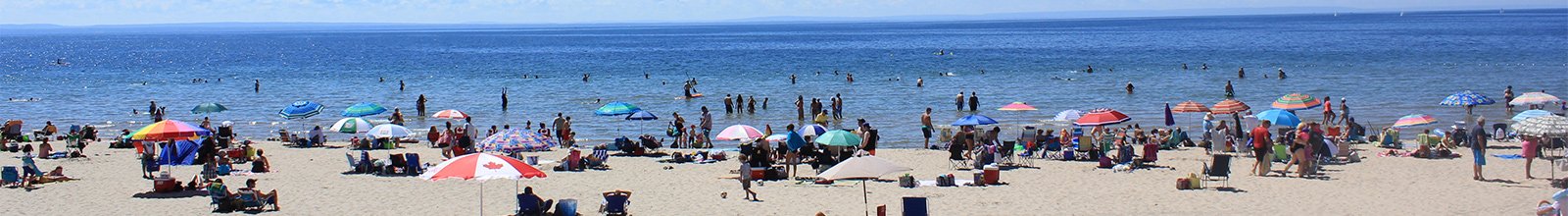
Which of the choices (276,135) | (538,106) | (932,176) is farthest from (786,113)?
(932,176)

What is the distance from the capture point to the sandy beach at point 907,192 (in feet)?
52.8

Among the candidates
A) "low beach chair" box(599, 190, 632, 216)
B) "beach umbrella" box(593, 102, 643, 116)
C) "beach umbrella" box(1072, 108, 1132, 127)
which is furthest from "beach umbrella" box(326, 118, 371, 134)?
"beach umbrella" box(1072, 108, 1132, 127)

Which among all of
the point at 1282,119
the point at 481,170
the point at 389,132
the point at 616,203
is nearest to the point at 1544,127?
the point at 1282,119

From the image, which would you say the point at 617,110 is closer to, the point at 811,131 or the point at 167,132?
the point at 811,131

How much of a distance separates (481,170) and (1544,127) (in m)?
12.4

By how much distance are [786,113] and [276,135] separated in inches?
503

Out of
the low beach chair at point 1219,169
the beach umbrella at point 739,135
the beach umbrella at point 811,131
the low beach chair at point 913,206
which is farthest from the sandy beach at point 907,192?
the beach umbrella at point 811,131

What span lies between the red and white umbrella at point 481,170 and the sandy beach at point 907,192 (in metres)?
1.37

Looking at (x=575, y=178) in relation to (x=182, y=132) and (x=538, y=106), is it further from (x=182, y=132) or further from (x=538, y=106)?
(x=538, y=106)

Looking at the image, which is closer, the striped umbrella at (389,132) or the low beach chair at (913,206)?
the low beach chair at (913,206)

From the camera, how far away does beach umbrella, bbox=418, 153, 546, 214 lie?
14711mm

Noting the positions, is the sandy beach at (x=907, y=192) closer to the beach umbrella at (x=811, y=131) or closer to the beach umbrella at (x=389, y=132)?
the beach umbrella at (x=811, y=131)

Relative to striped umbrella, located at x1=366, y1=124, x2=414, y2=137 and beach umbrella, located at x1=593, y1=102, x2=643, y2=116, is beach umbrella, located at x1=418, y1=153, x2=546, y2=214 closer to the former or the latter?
striped umbrella, located at x1=366, y1=124, x2=414, y2=137

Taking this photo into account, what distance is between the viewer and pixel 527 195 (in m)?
15.2
